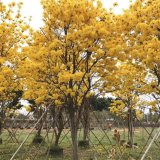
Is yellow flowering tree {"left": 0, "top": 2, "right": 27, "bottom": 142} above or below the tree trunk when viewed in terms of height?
above

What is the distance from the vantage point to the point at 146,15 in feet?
34.6

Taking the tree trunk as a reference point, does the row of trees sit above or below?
above

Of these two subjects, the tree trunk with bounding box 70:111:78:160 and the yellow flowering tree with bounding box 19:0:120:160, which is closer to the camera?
the yellow flowering tree with bounding box 19:0:120:160

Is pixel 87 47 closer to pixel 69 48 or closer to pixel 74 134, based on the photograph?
pixel 69 48

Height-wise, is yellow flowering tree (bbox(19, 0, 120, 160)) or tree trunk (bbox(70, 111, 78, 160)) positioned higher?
yellow flowering tree (bbox(19, 0, 120, 160))

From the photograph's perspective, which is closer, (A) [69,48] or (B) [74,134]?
(A) [69,48]

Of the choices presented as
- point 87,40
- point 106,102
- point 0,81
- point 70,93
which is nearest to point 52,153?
point 0,81

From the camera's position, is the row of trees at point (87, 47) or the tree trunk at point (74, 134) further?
the tree trunk at point (74, 134)

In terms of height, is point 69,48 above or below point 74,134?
above

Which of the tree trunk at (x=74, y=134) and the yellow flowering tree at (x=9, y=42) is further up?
the yellow flowering tree at (x=9, y=42)

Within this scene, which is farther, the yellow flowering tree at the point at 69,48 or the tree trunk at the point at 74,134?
the tree trunk at the point at 74,134

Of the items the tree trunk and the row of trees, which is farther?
the tree trunk

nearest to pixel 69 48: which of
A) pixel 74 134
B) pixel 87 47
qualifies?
pixel 87 47

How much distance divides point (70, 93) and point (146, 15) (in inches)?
124
